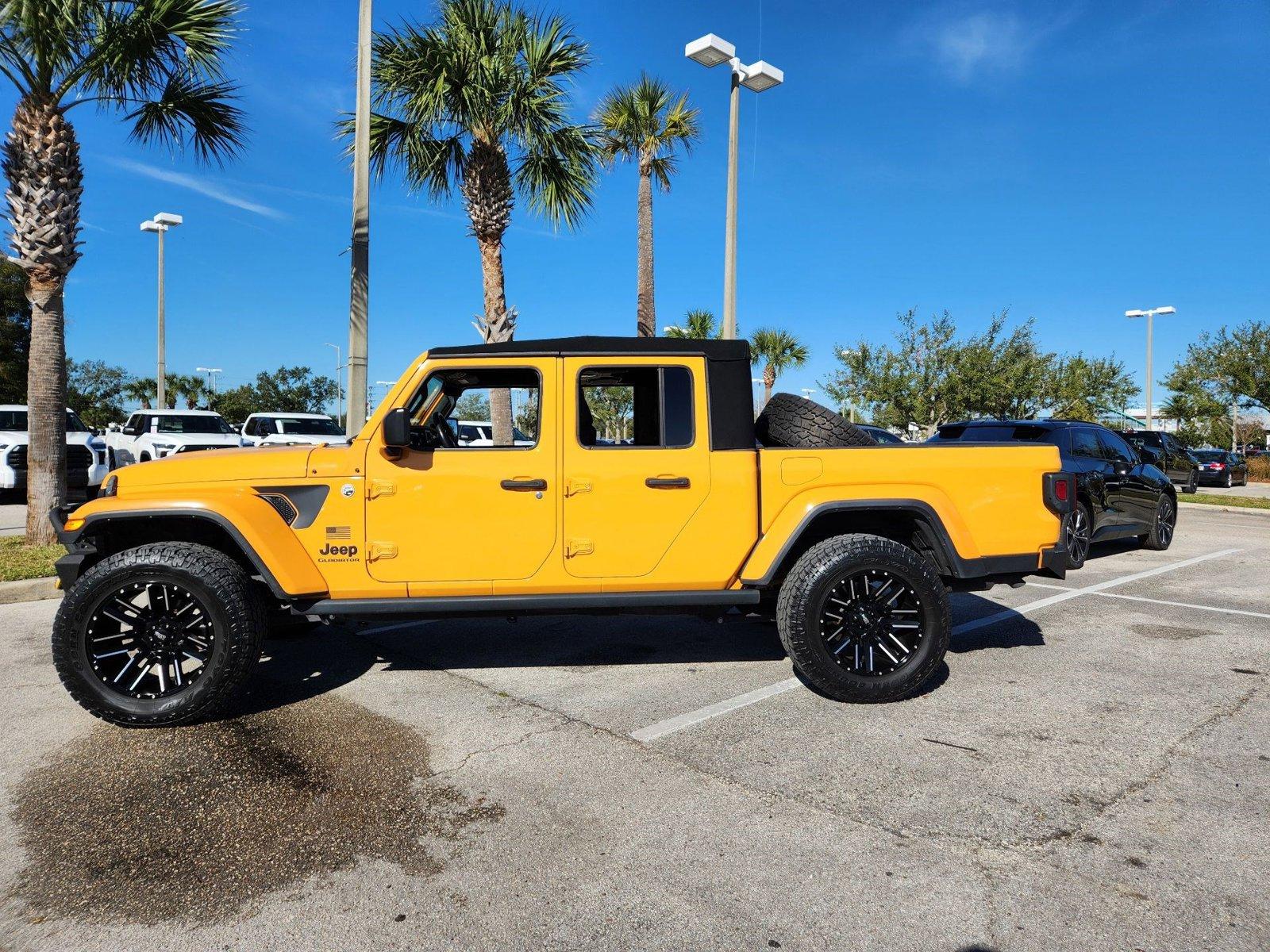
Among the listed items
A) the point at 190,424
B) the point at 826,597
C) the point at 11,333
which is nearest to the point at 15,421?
the point at 190,424

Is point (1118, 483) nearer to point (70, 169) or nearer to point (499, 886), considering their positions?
point (499, 886)

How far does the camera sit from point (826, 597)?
13.4ft

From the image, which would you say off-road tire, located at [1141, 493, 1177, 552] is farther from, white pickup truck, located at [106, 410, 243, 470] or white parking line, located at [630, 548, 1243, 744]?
white pickup truck, located at [106, 410, 243, 470]

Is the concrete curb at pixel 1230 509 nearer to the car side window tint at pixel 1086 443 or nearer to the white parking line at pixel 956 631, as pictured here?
the white parking line at pixel 956 631

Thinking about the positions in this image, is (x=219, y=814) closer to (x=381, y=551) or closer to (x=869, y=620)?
(x=381, y=551)

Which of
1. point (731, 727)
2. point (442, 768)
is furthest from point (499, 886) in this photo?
point (731, 727)

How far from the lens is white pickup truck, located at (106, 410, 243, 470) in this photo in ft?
55.5

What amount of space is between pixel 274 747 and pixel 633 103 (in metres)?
17.8

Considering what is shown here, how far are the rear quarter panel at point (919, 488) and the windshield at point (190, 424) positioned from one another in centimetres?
1722

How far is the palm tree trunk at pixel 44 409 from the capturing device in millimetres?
8727

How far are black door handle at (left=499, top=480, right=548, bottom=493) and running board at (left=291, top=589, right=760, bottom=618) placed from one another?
0.57 m

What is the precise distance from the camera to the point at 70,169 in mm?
9016

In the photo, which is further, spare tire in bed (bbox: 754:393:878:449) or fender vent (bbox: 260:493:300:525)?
spare tire in bed (bbox: 754:393:878:449)

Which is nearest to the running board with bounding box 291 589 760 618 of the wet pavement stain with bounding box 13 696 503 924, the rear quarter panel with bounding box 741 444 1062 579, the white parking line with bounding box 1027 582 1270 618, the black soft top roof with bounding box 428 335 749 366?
the rear quarter panel with bounding box 741 444 1062 579
